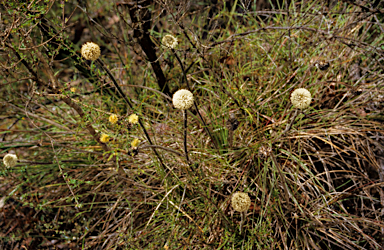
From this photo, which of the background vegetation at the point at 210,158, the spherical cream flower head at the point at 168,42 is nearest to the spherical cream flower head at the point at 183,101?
the background vegetation at the point at 210,158

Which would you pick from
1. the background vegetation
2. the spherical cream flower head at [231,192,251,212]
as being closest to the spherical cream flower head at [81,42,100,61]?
the background vegetation

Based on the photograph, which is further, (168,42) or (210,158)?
(210,158)

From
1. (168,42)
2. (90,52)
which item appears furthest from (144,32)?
(90,52)

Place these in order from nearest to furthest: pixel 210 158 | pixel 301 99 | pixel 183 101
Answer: pixel 183 101
pixel 301 99
pixel 210 158

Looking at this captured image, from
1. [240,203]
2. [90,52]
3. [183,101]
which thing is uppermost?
[90,52]

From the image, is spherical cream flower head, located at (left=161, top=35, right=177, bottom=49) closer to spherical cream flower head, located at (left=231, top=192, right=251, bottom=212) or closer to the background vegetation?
the background vegetation

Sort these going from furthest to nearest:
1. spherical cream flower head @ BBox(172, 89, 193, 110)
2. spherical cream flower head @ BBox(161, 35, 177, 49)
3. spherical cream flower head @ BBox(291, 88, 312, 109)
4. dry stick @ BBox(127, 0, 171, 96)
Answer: dry stick @ BBox(127, 0, 171, 96), spherical cream flower head @ BBox(161, 35, 177, 49), spherical cream flower head @ BBox(291, 88, 312, 109), spherical cream flower head @ BBox(172, 89, 193, 110)

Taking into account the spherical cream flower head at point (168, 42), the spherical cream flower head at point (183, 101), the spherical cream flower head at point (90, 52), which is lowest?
the spherical cream flower head at point (183, 101)

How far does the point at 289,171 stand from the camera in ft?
5.49

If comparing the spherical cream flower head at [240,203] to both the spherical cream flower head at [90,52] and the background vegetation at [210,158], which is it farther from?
the spherical cream flower head at [90,52]

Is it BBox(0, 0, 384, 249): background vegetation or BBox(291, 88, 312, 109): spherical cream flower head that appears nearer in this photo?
BBox(291, 88, 312, 109): spherical cream flower head

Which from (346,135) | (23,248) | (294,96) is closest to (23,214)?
(23,248)

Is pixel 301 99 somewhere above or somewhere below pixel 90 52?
below

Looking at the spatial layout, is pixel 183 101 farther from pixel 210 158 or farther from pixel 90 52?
pixel 210 158
